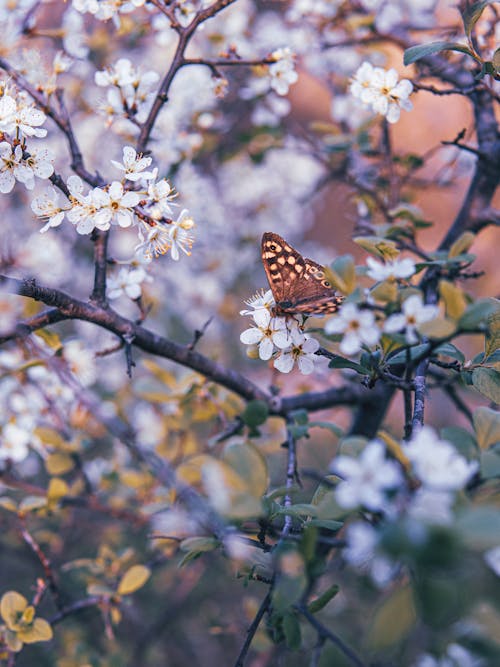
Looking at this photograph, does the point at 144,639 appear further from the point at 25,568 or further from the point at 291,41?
the point at 291,41

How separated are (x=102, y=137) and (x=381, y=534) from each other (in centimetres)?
223

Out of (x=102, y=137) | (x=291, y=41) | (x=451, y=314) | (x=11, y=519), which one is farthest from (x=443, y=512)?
(x=102, y=137)

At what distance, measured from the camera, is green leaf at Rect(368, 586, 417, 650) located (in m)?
0.46

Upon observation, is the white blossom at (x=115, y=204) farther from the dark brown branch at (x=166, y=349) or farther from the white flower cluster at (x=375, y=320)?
the white flower cluster at (x=375, y=320)

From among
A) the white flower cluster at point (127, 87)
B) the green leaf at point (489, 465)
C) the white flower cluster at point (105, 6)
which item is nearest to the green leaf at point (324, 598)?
the green leaf at point (489, 465)

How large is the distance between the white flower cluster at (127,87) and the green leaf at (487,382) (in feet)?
2.47

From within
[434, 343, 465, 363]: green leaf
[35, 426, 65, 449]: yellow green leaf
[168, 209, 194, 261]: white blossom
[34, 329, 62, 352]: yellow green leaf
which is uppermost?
[168, 209, 194, 261]: white blossom

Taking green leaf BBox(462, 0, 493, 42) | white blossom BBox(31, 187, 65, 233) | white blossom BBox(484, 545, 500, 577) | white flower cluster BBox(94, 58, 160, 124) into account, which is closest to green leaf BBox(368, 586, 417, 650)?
white blossom BBox(484, 545, 500, 577)

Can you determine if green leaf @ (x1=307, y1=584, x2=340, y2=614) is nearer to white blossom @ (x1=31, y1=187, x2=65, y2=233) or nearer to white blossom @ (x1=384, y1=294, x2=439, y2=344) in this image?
white blossom @ (x1=384, y1=294, x2=439, y2=344)

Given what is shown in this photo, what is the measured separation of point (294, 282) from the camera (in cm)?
82

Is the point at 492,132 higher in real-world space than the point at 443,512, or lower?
higher

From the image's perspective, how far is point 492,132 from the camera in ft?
4.01

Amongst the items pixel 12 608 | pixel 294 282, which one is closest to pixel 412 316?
pixel 294 282

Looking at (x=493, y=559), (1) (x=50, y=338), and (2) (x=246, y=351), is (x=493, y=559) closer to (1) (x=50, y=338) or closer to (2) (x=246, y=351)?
(2) (x=246, y=351)
